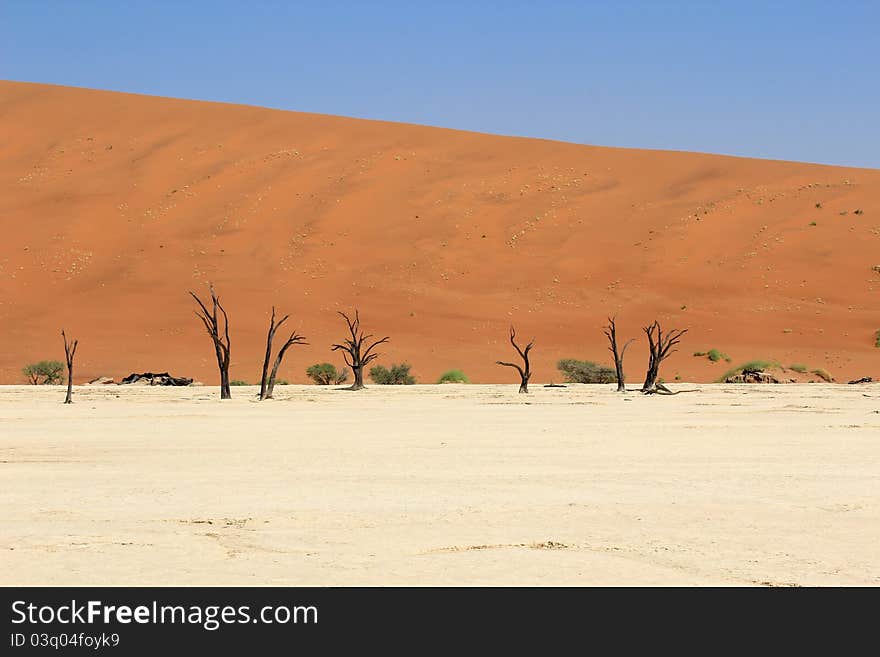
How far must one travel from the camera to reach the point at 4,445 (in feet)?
51.9

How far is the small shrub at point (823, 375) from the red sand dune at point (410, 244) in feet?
4.71

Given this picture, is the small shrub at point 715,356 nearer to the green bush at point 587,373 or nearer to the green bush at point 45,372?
the green bush at point 587,373

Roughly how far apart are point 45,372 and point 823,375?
78.7 ft

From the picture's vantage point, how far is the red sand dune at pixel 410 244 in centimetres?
4656

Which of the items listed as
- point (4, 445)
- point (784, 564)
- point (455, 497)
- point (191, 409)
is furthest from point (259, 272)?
point (784, 564)

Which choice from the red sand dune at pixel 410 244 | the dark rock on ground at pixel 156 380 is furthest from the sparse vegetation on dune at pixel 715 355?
the dark rock on ground at pixel 156 380

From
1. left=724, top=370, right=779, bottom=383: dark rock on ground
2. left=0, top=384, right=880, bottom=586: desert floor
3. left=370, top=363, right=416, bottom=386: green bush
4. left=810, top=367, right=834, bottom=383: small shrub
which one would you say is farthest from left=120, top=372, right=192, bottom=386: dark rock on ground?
left=810, top=367, right=834, bottom=383: small shrub

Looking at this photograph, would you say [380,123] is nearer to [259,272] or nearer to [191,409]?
[259,272]

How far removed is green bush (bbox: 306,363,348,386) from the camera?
130 ft

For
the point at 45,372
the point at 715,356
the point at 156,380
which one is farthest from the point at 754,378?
the point at 45,372

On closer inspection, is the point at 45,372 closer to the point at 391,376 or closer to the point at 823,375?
the point at 391,376

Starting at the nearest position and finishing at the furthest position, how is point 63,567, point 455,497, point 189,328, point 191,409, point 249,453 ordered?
point 63,567
point 455,497
point 249,453
point 191,409
point 189,328

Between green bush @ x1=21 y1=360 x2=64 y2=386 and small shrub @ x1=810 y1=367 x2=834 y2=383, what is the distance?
921 inches
